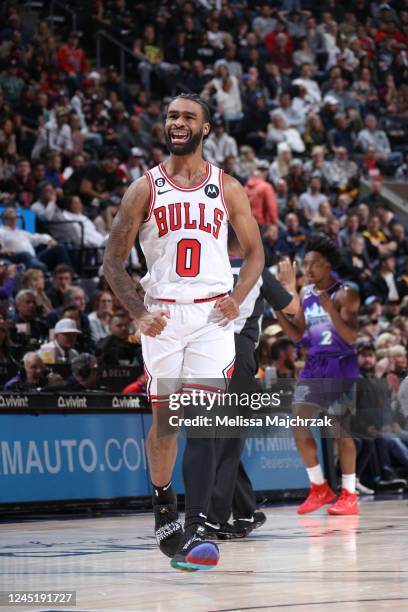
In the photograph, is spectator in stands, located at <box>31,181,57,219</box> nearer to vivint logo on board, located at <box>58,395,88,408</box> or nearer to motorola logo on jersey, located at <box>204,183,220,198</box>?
vivint logo on board, located at <box>58,395,88,408</box>

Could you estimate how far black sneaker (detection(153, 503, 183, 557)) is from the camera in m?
6.29

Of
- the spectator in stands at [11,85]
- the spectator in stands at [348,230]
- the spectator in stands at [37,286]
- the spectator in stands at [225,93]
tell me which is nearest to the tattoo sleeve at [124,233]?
the spectator in stands at [37,286]

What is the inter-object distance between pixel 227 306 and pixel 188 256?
34 cm

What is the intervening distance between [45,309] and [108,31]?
32.9 ft

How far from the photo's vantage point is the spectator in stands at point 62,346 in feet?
41.8

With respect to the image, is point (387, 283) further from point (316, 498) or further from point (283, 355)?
point (316, 498)

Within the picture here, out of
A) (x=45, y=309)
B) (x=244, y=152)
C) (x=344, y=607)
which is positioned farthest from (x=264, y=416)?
(x=244, y=152)

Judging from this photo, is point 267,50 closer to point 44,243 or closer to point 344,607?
point 44,243

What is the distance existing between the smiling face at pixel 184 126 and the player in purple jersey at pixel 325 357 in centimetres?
410

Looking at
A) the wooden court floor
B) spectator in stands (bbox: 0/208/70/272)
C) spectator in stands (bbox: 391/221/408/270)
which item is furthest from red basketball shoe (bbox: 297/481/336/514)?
spectator in stands (bbox: 391/221/408/270)

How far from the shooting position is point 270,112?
2352 cm

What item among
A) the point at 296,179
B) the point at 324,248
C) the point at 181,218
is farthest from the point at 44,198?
the point at 181,218

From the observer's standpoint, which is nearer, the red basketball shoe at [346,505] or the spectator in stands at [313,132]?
the red basketball shoe at [346,505]

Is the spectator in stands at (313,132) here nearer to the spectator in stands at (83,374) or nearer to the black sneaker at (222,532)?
the spectator in stands at (83,374)
